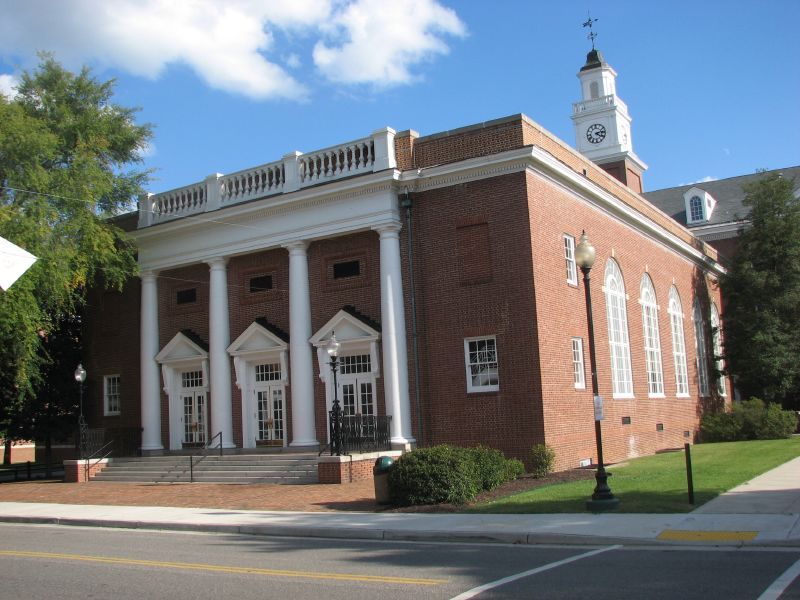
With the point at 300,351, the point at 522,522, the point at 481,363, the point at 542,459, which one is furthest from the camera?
the point at 300,351

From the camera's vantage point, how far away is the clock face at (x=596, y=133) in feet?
208

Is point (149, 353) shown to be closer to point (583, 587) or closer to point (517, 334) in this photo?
point (517, 334)

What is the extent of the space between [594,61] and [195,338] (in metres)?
46.9

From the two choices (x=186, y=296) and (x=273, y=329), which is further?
(x=186, y=296)

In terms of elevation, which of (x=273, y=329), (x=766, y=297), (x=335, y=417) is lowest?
(x=335, y=417)

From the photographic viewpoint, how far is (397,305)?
2419 centimetres

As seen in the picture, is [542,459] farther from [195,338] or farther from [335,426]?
[195,338]

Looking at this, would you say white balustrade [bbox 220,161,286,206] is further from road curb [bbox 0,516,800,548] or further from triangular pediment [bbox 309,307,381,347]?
road curb [bbox 0,516,800,548]

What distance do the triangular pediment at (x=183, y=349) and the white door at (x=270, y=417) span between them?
8.83ft

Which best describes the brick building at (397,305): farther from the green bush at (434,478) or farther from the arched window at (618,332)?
the green bush at (434,478)

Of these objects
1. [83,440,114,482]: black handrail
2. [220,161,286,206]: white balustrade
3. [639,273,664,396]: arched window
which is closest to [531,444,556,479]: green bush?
[639,273,664,396]: arched window

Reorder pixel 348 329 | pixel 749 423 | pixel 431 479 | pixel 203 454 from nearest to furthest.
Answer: pixel 431 479 < pixel 348 329 < pixel 203 454 < pixel 749 423

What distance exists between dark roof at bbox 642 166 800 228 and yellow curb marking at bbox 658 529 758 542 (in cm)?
4616

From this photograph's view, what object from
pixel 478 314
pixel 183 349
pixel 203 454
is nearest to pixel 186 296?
pixel 183 349
